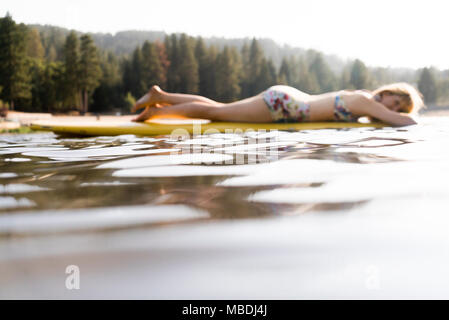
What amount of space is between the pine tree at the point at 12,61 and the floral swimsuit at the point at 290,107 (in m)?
11.4

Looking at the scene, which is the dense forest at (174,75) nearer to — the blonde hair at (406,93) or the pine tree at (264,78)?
the pine tree at (264,78)

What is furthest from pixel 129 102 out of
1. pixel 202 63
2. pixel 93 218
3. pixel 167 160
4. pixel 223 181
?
pixel 93 218

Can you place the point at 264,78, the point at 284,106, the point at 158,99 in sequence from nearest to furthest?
the point at 284,106 < the point at 158,99 < the point at 264,78

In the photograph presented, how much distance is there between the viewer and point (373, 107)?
235 centimetres

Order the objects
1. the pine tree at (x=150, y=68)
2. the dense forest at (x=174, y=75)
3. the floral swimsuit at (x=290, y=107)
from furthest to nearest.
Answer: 1. the pine tree at (x=150, y=68)
2. the dense forest at (x=174, y=75)
3. the floral swimsuit at (x=290, y=107)

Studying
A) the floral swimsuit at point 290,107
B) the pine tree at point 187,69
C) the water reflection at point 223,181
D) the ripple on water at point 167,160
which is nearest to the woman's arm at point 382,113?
the floral swimsuit at point 290,107

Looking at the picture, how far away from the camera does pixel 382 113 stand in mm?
2301

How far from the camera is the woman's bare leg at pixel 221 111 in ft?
8.30

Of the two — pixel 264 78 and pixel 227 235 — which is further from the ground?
pixel 264 78

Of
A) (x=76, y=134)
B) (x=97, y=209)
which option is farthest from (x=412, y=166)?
(x=76, y=134)

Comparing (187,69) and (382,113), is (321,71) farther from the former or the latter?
(382,113)

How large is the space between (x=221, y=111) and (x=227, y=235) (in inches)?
89.0

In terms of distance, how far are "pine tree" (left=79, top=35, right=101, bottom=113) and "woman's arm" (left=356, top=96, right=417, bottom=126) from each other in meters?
16.6

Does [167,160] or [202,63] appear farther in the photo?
[202,63]
